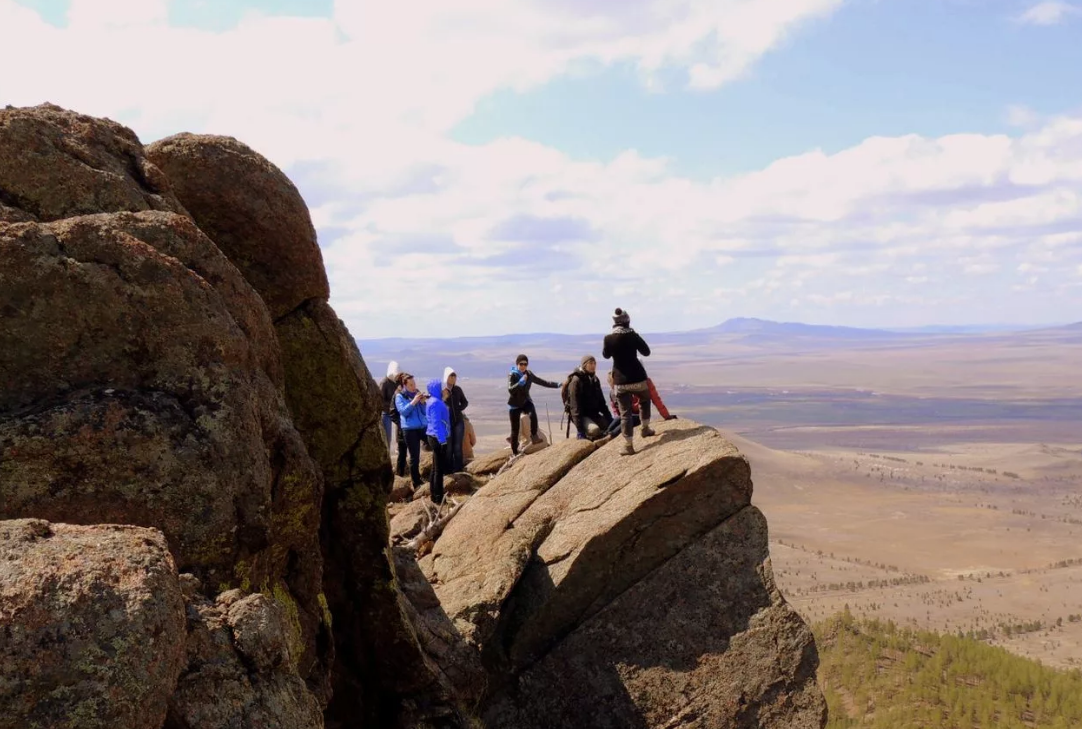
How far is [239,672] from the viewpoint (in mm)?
6766

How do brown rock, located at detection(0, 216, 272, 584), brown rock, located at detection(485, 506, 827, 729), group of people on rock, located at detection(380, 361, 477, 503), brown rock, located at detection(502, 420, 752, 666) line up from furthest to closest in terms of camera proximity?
group of people on rock, located at detection(380, 361, 477, 503) < brown rock, located at detection(502, 420, 752, 666) < brown rock, located at detection(485, 506, 827, 729) < brown rock, located at detection(0, 216, 272, 584)

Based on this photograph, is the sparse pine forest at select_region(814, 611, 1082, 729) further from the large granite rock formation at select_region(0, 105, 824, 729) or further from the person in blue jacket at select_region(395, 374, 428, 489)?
the large granite rock formation at select_region(0, 105, 824, 729)

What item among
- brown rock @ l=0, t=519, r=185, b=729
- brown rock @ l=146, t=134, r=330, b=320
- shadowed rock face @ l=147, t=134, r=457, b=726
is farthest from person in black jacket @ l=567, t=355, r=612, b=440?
brown rock @ l=0, t=519, r=185, b=729

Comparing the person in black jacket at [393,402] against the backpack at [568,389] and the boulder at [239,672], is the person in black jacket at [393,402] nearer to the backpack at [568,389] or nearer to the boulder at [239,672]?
the backpack at [568,389]

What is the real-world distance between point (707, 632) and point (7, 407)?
1135 centimetres

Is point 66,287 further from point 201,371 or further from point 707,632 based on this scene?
point 707,632

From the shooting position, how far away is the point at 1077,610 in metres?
81.1

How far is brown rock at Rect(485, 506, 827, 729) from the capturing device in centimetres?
1483

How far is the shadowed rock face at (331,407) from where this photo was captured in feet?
37.8

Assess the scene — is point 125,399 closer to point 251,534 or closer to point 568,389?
point 251,534

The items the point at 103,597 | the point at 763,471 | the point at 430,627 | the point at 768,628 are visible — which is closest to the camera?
the point at 103,597

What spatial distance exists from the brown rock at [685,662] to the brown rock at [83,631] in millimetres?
9805

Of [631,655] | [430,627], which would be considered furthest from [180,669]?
[631,655]

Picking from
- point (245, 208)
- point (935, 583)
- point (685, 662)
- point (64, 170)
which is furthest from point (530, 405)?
point (935, 583)
